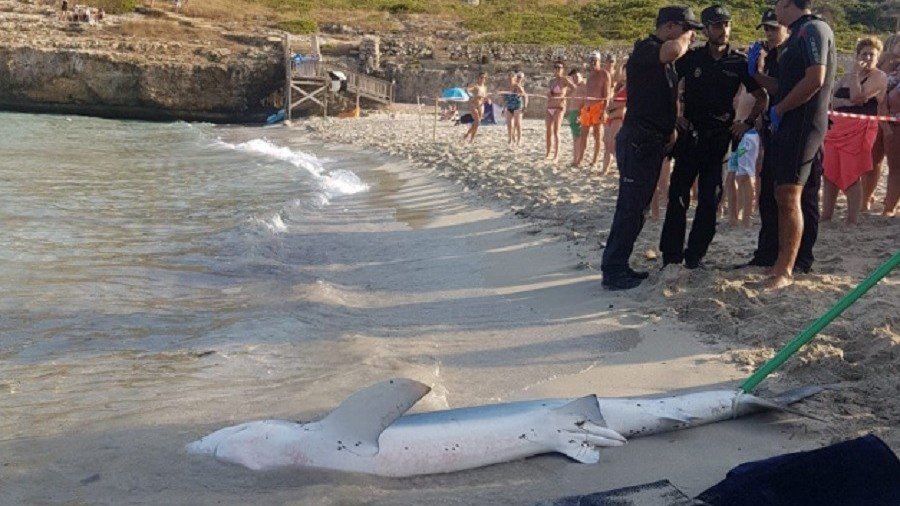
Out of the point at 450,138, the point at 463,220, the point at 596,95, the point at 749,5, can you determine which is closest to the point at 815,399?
the point at 463,220

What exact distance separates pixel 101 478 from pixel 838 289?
192 inches

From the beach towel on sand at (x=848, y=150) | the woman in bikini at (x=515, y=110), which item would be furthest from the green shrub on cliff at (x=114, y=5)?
the beach towel on sand at (x=848, y=150)

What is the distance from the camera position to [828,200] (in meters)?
8.72

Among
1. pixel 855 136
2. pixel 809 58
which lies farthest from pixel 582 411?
pixel 855 136

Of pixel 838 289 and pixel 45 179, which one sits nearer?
pixel 838 289

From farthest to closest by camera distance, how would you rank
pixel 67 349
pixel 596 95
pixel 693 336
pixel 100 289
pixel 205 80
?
pixel 205 80
pixel 596 95
pixel 100 289
pixel 67 349
pixel 693 336

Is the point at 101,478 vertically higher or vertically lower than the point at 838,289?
lower

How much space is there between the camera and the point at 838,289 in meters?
6.20

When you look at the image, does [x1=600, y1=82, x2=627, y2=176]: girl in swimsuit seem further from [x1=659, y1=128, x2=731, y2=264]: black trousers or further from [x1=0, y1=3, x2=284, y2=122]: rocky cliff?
[x1=0, y1=3, x2=284, y2=122]: rocky cliff

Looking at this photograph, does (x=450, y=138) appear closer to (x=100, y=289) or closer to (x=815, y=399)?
(x=100, y=289)

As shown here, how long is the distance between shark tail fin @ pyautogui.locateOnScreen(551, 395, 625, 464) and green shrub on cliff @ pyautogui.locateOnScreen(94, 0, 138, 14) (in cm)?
5315

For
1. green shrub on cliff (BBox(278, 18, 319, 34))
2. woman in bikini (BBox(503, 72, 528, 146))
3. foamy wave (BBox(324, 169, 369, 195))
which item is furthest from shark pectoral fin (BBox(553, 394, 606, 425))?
green shrub on cliff (BBox(278, 18, 319, 34))

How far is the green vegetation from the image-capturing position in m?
→ 47.0

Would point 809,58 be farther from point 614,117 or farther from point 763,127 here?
point 614,117
